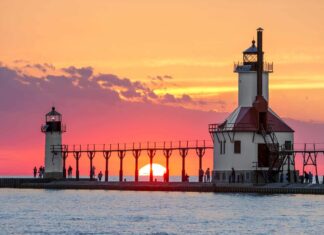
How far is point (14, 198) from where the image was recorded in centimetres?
12181

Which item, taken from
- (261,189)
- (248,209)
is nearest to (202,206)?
(248,209)

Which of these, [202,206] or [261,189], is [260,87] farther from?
[202,206]

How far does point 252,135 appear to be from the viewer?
121 m

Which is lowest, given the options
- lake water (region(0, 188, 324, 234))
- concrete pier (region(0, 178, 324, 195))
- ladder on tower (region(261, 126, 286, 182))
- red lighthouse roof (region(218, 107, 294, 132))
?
lake water (region(0, 188, 324, 234))

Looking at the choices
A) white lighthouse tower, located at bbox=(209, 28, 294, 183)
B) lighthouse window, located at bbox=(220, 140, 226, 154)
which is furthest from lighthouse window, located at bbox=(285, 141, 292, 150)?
lighthouse window, located at bbox=(220, 140, 226, 154)

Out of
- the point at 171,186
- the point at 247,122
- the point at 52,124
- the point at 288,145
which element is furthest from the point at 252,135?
the point at 52,124

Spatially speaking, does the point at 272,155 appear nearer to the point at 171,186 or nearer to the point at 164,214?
the point at 171,186

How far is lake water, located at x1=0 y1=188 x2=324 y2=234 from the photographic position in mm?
79125

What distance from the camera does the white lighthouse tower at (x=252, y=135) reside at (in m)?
121

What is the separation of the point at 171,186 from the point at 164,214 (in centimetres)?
3095

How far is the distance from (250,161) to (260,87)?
8315mm

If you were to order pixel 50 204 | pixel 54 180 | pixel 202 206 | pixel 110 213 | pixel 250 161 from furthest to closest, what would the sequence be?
pixel 54 180 < pixel 250 161 < pixel 50 204 < pixel 202 206 < pixel 110 213

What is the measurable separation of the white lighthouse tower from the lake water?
4548 millimetres

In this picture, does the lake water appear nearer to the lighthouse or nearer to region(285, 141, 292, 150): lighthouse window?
region(285, 141, 292, 150): lighthouse window
